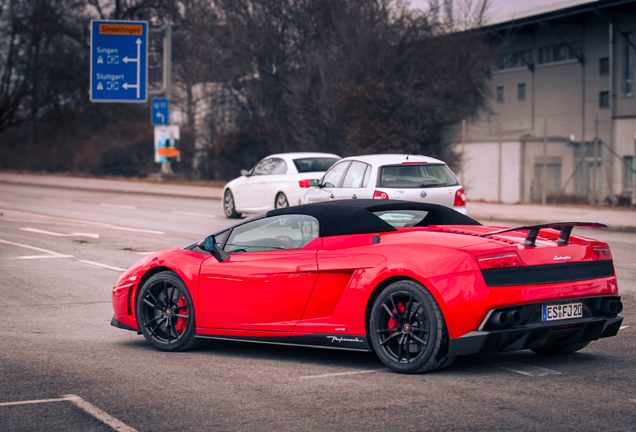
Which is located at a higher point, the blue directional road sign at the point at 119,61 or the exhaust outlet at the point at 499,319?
the blue directional road sign at the point at 119,61

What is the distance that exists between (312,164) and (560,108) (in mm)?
22897

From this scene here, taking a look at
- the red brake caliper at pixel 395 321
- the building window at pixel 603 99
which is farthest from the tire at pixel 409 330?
the building window at pixel 603 99

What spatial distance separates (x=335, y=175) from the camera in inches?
628

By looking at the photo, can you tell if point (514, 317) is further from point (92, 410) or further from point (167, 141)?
point (167, 141)

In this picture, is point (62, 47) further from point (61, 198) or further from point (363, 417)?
point (363, 417)

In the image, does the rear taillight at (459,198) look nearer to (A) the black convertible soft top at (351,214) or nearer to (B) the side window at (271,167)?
(B) the side window at (271,167)

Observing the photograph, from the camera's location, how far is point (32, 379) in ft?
19.1

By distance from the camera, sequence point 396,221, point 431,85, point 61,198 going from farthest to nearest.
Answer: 1. point 431,85
2. point 61,198
3. point 396,221

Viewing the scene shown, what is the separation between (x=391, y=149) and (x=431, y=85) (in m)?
4.00

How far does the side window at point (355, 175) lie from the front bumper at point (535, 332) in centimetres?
891

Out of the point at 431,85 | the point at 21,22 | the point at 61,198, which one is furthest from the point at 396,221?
the point at 21,22

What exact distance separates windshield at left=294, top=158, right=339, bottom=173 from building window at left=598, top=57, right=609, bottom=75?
2169 cm

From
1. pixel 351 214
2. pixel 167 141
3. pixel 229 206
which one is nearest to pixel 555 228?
pixel 351 214

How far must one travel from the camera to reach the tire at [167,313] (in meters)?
6.87
